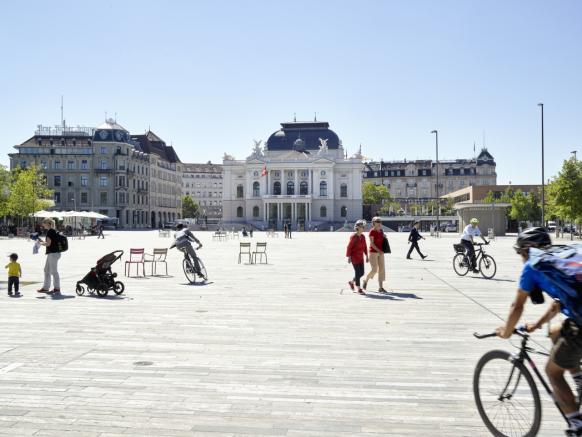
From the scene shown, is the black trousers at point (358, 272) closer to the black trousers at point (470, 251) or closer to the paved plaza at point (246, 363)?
the paved plaza at point (246, 363)

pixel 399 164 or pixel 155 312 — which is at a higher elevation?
pixel 399 164

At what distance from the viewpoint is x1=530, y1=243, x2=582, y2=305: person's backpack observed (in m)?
3.64

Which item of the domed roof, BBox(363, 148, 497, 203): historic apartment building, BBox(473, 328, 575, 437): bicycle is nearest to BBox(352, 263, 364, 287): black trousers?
BBox(473, 328, 575, 437): bicycle

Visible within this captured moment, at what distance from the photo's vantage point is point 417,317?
10.0 metres

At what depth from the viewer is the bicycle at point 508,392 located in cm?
423

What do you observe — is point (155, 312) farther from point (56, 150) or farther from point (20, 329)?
point (56, 150)

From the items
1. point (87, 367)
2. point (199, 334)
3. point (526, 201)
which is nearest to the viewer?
point (87, 367)

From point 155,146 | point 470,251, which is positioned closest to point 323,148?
point 155,146

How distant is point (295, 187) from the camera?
109438 mm

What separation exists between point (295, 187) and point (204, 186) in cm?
6649

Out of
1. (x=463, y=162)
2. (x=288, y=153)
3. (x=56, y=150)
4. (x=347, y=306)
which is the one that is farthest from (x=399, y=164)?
(x=347, y=306)

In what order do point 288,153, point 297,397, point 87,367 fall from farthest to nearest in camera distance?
point 288,153, point 87,367, point 297,397

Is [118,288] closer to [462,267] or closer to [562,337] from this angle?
[462,267]

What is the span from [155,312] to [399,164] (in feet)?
464
